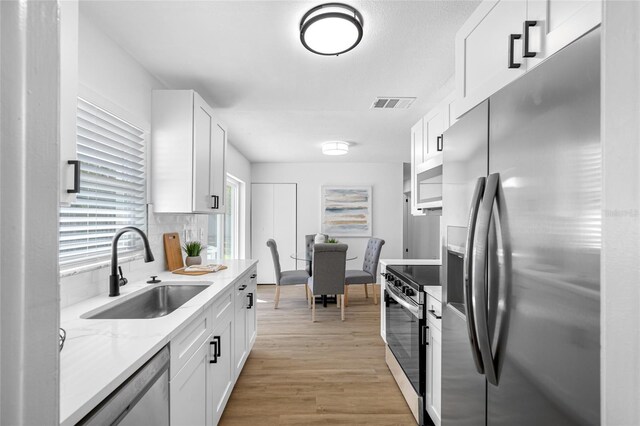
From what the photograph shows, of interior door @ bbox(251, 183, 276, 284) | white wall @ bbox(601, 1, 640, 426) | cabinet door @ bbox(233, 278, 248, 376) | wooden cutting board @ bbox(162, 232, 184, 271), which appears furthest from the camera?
interior door @ bbox(251, 183, 276, 284)

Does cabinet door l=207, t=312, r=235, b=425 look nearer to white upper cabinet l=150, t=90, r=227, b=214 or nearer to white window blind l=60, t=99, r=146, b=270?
white window blind l=60, t=99, r=146, b=270

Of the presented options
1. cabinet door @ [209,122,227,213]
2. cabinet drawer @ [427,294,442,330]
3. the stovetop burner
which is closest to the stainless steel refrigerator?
cabinet drawer @ [427,294,442,330]

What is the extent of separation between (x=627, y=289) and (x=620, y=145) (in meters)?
0.17

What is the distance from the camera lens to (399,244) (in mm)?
6613

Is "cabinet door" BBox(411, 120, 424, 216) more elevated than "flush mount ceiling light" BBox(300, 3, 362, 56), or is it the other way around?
"flush mount ceiling light" BBox(300, 3, 362, 56)

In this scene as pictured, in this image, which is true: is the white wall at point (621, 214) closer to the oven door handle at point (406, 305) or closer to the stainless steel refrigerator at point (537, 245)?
the stainless steel refrigerator at point (537, 245)

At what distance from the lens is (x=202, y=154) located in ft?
8.57

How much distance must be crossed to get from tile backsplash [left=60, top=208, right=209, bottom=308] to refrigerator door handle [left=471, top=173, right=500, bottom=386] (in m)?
1.76

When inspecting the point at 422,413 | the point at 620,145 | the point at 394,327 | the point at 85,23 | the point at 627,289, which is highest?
the point at 85,23

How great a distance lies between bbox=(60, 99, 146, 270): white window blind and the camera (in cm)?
170

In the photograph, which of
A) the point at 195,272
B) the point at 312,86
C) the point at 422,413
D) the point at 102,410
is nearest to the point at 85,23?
the point at 312,86

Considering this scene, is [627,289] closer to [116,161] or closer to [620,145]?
[620,145]

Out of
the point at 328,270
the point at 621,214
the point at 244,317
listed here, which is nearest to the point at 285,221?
the point at 328,270

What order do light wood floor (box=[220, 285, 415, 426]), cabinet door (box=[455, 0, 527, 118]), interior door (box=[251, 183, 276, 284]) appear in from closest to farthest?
1. cabinet door (box=[455, 0, 527, 118])
2. light wood floor (box=[220, 285, 415, 426])
3. interior door (box=[251, 183, 276, 284])
